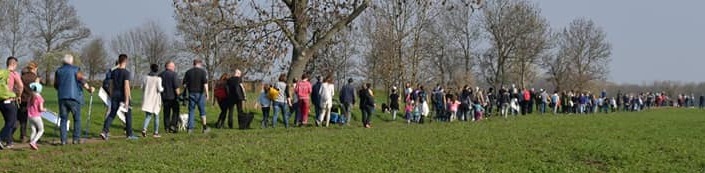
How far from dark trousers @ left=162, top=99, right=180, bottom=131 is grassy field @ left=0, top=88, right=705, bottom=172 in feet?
3.42

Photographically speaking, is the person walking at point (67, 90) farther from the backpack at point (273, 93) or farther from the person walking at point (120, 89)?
the backpack at point (273, 93)

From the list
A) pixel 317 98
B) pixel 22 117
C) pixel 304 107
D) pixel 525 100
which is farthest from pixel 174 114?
pixel 525 100

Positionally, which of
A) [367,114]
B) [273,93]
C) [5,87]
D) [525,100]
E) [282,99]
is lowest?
[367,114]

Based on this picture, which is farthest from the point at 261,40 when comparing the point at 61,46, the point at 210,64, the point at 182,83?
the point at 61,46

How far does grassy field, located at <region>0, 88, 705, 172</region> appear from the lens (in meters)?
9.66

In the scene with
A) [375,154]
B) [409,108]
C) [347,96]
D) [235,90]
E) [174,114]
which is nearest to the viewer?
[375,154]

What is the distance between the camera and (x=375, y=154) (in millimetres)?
11227

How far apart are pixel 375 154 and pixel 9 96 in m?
5.72

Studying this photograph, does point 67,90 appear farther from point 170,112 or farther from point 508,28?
point 508,28

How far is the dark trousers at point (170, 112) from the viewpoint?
15461 mm

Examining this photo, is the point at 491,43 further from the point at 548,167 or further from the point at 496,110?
the point at 548,167

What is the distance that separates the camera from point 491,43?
65625 millimetres

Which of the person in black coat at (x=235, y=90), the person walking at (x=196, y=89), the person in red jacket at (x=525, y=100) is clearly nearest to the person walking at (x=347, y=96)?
the person in black coat at (x=235, y=90)

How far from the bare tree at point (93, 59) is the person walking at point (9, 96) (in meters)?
59.4
